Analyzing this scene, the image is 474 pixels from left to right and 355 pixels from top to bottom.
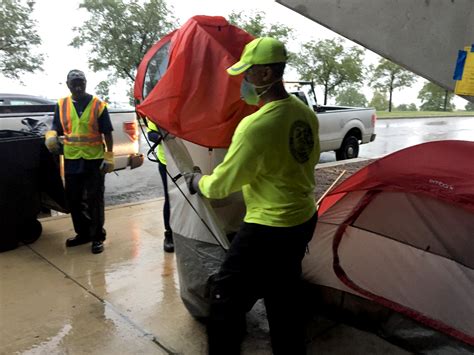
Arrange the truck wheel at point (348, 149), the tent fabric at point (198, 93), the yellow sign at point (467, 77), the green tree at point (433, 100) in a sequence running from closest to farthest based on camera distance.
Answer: the yellow sign at point (467, 77), the tent fabric at point (198, 93), the truck wheel at point (348, 149), the green tree at point (433, 100)

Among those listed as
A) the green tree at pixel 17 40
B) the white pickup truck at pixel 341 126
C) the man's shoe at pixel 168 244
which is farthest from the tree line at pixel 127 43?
the man's shoe at pixel 168 244

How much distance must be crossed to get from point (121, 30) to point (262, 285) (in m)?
24.7

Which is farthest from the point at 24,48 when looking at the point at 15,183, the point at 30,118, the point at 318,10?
the point at 318,10

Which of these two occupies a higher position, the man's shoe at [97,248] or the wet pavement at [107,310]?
the man's shoe at [97,248]

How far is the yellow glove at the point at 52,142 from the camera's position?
4.27 meters

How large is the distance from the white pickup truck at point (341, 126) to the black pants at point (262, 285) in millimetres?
7591

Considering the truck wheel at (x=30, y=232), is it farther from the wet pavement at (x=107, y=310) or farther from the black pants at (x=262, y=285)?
the black pants at (x=262, y=285)

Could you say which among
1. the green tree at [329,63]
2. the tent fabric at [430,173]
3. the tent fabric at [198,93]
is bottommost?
the tent fabric at [430,173]

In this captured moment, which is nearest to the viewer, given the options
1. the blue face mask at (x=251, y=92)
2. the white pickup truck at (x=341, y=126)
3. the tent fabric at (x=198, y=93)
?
the blue face mask at (x=251, y=92)

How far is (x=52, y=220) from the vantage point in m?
5.33

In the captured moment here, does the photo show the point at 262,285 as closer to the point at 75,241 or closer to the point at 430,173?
the point at 430,173

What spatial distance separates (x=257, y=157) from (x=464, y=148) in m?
1.78

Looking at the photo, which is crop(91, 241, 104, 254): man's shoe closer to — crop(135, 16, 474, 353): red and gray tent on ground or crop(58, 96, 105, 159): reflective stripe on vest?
crop(58, 96, 105, 159): reflective stripe on vest

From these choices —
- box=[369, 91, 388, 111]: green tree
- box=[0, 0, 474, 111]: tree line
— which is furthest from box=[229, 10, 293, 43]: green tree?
box=[369, 91, 388, 111]: green tree
